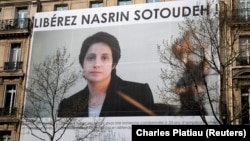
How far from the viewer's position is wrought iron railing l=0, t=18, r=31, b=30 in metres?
29.4

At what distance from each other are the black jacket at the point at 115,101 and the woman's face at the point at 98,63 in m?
0.65

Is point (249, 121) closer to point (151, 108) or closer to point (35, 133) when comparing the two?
point (151, 108)

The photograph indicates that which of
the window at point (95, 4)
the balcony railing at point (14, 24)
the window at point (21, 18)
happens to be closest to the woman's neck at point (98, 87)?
the window at point (95, 4)

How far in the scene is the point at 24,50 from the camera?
2883cm

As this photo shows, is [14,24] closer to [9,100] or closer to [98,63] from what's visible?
[9,100]

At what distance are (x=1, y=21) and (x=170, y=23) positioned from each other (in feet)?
41.7

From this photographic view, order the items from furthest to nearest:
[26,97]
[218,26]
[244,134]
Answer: [26,97] < [218,26] < [244,134]

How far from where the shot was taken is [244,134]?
6.73 metres

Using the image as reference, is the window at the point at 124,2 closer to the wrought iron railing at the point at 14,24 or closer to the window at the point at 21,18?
the wrought iron railing at the point at 14,24

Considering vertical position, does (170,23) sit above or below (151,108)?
above

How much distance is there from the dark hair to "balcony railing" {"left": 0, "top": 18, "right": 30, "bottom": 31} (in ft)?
16.6

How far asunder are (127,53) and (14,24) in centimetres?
926

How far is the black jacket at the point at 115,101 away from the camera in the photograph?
24625 millimetres

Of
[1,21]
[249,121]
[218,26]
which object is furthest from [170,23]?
[1,21]
